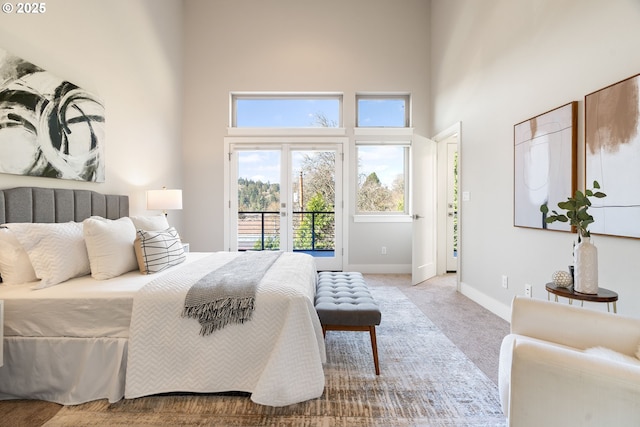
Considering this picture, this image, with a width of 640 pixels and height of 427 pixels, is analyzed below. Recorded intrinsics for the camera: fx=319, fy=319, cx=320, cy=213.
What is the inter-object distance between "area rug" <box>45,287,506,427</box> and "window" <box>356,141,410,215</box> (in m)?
2.99

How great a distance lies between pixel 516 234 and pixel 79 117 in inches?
154

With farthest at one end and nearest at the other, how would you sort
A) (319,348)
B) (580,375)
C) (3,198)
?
(3,198) → (319,348) → (580,375)

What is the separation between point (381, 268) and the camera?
16.1 feet

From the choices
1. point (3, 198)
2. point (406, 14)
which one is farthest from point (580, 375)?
point (406, 14)

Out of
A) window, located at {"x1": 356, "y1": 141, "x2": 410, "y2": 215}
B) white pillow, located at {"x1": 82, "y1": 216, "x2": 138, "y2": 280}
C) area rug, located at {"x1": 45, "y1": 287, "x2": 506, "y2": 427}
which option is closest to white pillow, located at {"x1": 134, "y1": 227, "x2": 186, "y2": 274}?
white pillow, located at {"x1": 82, "y1": 216, "x2": 138, "y2": 280}

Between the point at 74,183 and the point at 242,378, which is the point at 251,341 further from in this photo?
the point at 74,183

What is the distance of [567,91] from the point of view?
226 centimetres

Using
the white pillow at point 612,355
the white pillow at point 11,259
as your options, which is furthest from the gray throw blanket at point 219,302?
the white pillow at point 612,355

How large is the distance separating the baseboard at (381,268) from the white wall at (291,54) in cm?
218

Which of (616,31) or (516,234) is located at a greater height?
(616,31)

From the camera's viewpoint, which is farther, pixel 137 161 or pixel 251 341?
pixel 137 161

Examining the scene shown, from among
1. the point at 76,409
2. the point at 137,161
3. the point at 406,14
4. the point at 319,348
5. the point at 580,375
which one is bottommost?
the point at 76,409

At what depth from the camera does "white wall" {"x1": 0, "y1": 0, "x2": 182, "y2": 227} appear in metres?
2.41

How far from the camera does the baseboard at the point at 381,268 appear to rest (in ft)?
16.1
